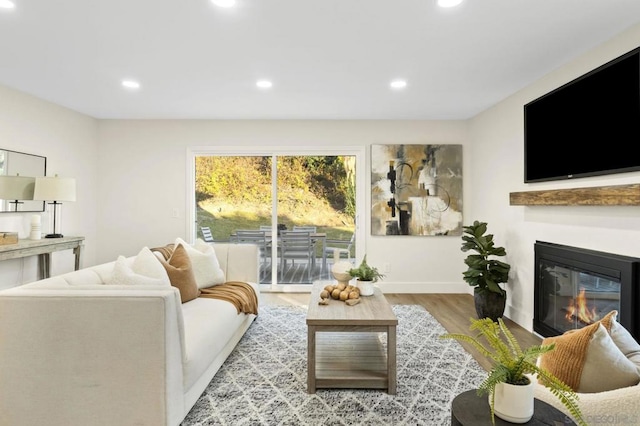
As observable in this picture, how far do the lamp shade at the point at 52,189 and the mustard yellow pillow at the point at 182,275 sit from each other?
1647 millimetres

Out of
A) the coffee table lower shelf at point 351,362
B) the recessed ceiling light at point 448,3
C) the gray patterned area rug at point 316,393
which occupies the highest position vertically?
the recessed ceiling light at point 448,3

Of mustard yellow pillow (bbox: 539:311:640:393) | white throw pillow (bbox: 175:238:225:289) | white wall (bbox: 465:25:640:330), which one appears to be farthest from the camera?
white throw pillow (bbox: 175:238:225:289)

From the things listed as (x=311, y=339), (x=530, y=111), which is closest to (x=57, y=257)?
(x=311, y=339)

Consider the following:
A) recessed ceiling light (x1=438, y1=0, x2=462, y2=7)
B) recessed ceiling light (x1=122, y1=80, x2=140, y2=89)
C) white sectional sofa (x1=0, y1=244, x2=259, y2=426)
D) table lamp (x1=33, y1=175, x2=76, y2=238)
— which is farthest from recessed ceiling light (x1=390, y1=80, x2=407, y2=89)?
table lamp (x1=33, y1=175, x2=76, y2=238)

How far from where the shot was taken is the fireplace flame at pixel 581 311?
2.78 meters

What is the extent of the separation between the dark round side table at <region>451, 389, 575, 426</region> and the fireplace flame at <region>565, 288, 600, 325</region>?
6.54 ft

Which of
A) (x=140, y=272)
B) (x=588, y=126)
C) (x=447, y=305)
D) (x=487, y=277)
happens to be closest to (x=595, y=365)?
(x=588, y=126)

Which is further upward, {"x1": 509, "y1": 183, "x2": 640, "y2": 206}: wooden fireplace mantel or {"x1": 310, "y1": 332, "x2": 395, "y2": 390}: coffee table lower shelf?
{"x1": 509, "y1": 183, "x2": 640, "y2": 206}: wooden fireplace mantel

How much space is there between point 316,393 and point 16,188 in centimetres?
366

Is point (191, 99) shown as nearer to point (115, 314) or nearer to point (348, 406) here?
point (115, 314)

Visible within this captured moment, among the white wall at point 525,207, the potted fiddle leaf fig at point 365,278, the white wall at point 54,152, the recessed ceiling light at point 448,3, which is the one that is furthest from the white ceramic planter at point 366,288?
the white wall at point 54,152

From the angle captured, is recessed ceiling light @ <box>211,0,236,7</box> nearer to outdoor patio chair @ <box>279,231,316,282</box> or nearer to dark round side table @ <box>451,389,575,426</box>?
dark round side table @ <box>451,389,575,426</box>

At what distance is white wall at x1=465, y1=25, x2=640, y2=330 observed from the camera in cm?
251

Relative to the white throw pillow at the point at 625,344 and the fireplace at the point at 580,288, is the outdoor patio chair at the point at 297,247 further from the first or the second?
the white throw pillow at the point at 625,344
